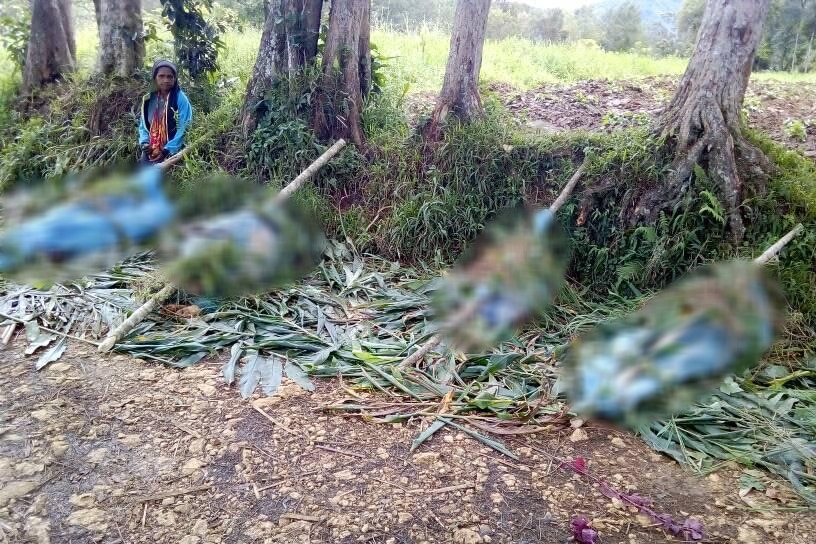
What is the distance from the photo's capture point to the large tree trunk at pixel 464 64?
119 centimetres

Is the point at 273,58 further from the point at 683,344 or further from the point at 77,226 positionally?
the point at 683,344

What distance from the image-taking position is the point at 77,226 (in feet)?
2.31

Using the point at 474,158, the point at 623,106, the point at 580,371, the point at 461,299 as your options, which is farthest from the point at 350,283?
the point at 623,106

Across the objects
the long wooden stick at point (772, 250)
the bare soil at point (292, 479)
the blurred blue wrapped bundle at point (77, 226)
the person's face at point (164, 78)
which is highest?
the person's face at point (164, 78)

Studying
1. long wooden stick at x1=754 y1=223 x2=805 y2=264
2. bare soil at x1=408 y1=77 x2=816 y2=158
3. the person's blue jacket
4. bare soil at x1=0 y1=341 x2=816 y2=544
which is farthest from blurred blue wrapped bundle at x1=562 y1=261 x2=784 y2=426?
bare soil at x1=408 y1=77 x2=816 y2=158

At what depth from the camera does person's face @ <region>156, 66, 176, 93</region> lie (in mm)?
1202

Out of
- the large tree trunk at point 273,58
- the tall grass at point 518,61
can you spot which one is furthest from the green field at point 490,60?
the large tree trunk at point 273,58

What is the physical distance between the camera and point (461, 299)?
1001 millimetres

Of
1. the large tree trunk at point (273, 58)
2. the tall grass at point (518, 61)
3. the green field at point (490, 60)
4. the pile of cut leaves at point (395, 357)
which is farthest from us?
the tall grass at point (518, 61)

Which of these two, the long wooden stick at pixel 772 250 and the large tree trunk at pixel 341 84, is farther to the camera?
the large tree trunk at pixel 341 84

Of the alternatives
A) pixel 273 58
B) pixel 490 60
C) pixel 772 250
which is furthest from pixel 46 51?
pixel 772 250

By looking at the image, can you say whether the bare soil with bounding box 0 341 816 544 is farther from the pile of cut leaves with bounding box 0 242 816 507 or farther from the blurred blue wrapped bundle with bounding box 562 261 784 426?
the blurred blue wrapped bundle with bounding box 562 261 784 426

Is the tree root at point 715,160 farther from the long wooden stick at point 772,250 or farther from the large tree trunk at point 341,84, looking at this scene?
the large tree trunk at point 341,84

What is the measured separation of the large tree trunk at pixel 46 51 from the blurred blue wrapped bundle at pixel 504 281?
2599mm
